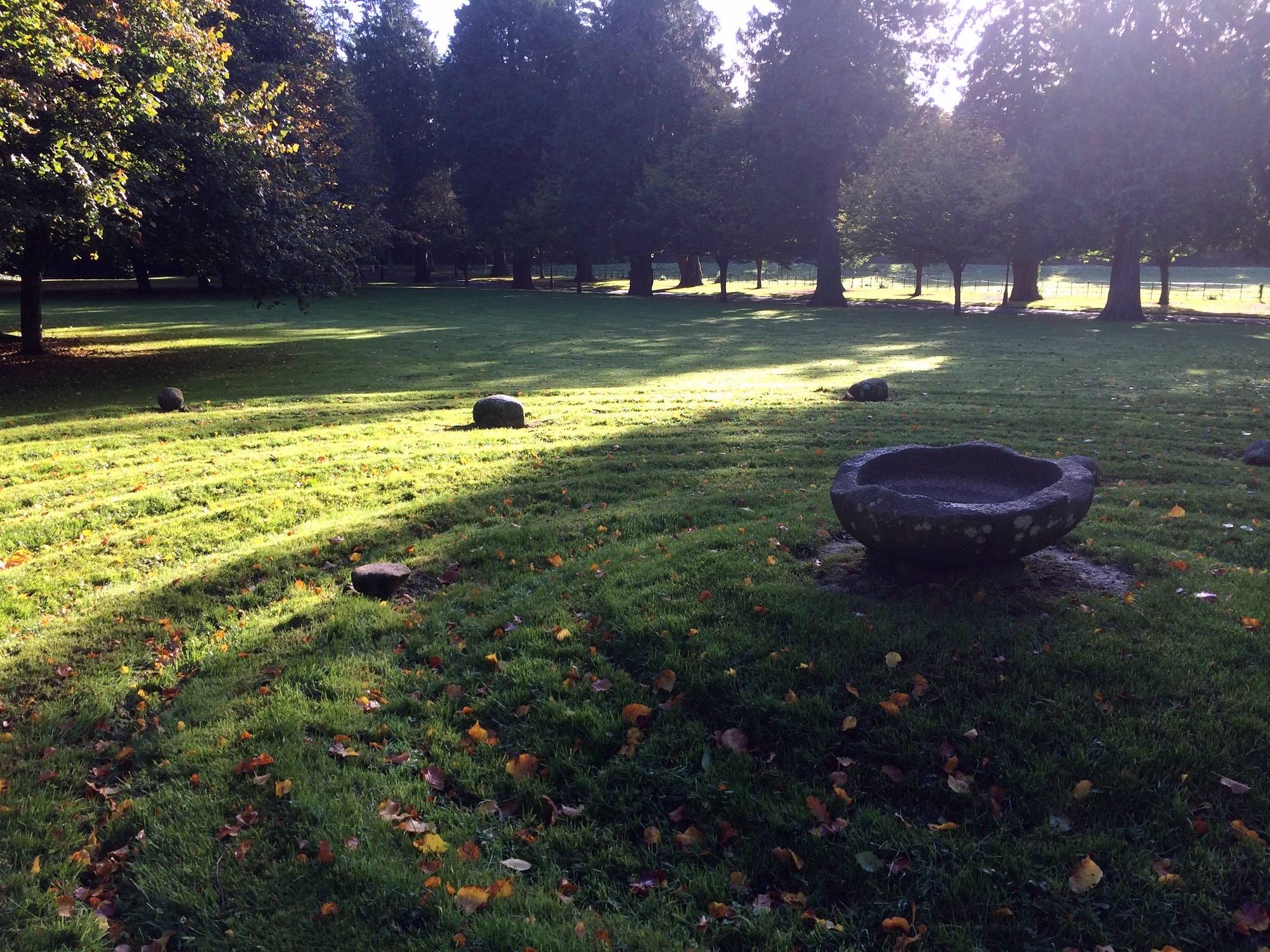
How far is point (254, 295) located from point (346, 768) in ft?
62.4

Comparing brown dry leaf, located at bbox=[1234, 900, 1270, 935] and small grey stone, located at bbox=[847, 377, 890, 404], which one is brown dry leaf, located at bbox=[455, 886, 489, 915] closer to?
brown dry leaf, located at bbox=[1234, 900, 1270, 935]

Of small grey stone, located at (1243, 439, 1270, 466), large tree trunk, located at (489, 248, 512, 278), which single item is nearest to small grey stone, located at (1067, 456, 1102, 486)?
small grey stone, located at (1243, 439, 1270, 466)

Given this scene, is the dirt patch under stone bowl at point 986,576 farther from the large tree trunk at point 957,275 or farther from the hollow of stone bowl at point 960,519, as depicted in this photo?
the large tree trunk at point 957,275

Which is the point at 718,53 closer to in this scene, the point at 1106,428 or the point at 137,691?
the point at 1106,428

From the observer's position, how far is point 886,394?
1577cm

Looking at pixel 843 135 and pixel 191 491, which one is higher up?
pixel 843 135

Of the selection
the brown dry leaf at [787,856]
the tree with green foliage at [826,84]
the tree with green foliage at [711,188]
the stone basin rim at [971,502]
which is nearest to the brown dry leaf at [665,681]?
the brown dry leaf at [787,856]

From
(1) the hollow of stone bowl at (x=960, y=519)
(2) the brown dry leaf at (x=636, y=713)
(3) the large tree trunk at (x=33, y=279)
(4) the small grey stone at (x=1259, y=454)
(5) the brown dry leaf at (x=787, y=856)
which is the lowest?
(5) the brown dry leaf at (x=787, y=856)

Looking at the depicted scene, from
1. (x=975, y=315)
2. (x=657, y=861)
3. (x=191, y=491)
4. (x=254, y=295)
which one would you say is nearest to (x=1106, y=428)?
(x=657, y=861)

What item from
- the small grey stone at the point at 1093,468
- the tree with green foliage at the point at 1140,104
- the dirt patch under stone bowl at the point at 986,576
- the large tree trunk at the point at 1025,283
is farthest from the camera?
the large tree trunk at the point at 1025,283

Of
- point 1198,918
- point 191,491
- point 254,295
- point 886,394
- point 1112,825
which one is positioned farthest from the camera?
point 254,295

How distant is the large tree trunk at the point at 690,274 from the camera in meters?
62.3

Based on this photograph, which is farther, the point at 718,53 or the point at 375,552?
the point at 718,53

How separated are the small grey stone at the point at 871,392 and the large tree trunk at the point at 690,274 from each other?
46735 millimetres
